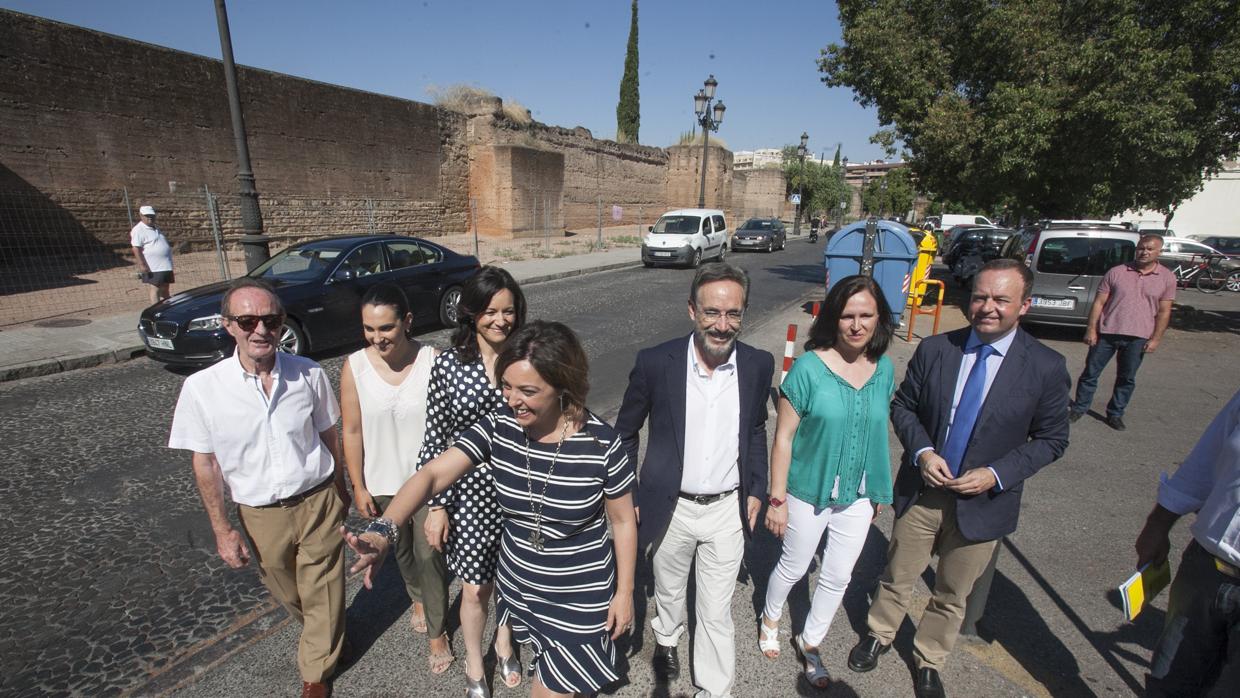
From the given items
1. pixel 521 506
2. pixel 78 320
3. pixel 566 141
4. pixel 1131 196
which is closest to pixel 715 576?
pixel 521 506

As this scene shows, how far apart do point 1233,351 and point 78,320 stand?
58.5 ft

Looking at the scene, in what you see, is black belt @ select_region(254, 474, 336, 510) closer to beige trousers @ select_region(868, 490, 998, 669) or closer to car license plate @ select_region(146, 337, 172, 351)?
beige trousers @ select_region(868, 490, 998, 669)

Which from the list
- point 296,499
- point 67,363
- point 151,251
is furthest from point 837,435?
point 151,251

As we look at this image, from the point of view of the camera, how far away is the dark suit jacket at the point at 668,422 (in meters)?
2.23

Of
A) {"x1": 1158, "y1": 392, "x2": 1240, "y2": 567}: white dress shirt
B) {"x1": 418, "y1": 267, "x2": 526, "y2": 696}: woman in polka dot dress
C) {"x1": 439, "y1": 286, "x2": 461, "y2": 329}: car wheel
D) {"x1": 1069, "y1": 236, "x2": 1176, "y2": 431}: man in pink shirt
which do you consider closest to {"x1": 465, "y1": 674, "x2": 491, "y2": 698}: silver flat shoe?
{"x1": 418, "y1": 267, "x2": 526, "y2": 696}: woman in polka dot dress

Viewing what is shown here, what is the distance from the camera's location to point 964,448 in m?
2.35

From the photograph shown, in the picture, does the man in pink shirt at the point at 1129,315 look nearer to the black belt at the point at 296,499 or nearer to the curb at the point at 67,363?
the black belt at the point at 296,499

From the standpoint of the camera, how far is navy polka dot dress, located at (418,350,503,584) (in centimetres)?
224

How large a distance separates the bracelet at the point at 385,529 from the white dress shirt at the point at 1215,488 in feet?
7.78

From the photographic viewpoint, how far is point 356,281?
756 centimetres

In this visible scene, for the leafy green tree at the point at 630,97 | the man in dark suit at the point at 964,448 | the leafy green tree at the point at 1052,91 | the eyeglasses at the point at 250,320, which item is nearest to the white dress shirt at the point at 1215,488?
the man in dark suit at the point at 964,448

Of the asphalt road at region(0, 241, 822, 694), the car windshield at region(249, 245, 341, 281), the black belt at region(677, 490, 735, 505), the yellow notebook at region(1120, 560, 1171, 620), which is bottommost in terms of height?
the asphalt road at region(0, 241, 822, 694)

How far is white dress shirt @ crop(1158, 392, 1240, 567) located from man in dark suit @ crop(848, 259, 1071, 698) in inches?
14.3

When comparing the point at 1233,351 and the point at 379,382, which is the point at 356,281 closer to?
the point at 379,382
